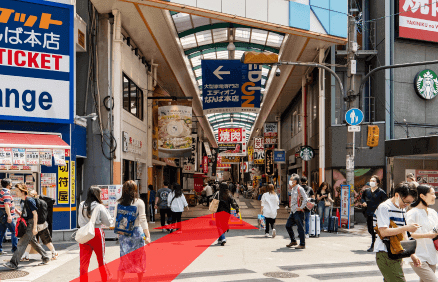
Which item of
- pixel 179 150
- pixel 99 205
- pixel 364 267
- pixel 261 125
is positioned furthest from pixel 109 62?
pixel 261 125

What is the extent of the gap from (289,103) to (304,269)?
2495 cm

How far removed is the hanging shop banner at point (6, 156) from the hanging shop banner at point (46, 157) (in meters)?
0.85

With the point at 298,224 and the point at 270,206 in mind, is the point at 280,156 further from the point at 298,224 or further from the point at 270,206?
the point at 298,224

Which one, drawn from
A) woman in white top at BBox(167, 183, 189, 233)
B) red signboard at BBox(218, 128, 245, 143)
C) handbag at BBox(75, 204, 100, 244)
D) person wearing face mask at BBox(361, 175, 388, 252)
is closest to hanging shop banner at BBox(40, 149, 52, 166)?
woman in white top at BBox(167, 183, 189, 233)

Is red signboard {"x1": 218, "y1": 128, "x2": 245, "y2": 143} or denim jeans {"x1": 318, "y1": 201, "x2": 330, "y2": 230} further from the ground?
red signboard {"x1": 218, "y1": 128, "x2": 245, "y2": 143}

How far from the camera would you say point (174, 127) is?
68.9 feet

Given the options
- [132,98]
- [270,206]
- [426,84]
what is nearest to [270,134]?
[426,84]

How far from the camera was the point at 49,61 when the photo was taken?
44.2 feet

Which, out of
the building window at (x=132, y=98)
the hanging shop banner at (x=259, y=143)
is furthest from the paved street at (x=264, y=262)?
the hanging shop banner at (x=259, y=143)

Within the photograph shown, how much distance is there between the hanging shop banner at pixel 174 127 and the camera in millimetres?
20984

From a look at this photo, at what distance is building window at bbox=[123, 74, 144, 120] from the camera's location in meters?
18.3

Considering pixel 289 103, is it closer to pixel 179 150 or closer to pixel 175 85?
pixel 175 85

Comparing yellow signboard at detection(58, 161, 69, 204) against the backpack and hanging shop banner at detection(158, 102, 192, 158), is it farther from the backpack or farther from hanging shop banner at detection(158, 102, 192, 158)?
hanging shop banner at detection(158, 102, 192, 158)

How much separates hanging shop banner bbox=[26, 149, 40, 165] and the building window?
5.89 m
